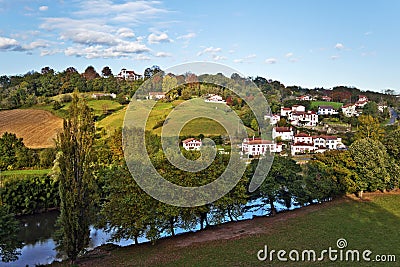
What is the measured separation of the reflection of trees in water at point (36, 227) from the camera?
20.6m

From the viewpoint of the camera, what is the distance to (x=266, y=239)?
1664cm

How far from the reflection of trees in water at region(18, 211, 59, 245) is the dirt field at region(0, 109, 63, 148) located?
1902 cm

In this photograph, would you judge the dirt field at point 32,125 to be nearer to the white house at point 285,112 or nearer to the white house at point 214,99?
the white house at point 214,99

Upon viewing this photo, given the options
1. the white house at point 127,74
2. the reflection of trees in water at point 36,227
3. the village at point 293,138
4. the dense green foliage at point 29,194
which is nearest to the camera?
the reflection of trees in water at point 36,227

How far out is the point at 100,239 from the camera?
19.7 m

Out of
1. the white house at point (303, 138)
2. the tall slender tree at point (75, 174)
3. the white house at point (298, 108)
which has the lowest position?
the white house at point (303, 138)

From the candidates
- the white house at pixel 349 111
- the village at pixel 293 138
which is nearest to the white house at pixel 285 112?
the village at pixel 293 138

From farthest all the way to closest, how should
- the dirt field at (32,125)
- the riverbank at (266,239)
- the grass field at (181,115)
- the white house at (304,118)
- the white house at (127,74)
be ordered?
1. the white house at (127,74)
2. the white house at (304,118)
3. the dirt field at (32,125)
4. the grass field at (181,115)
5. the riverbank at (266,239)

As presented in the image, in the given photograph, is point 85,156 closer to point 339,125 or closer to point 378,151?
point 378,151

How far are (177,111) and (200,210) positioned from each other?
2006 centimetres

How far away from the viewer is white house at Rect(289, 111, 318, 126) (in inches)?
2581

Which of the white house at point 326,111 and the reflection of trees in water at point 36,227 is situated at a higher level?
the white house at point 326,111

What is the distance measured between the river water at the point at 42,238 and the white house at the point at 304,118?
42210mm

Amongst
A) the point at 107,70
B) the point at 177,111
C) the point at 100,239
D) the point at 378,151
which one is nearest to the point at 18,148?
the point at 177,111
